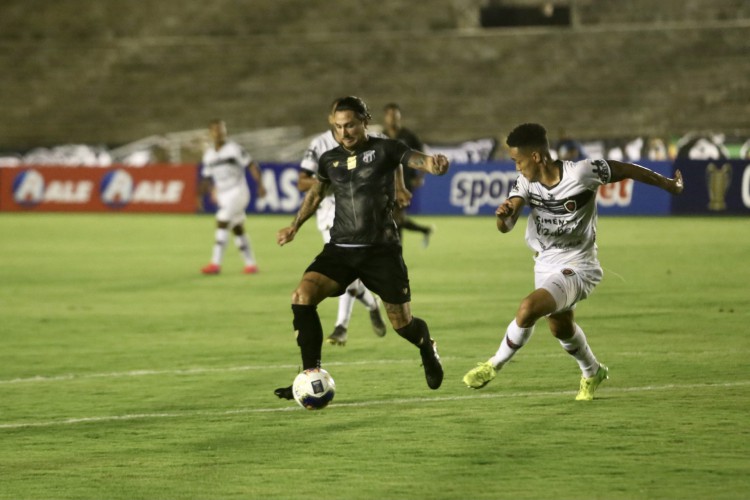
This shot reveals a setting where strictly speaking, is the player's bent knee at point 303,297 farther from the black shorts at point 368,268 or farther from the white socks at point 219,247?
the white socks at point 219,247

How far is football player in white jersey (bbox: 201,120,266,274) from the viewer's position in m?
19.0

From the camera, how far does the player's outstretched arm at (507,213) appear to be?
26.0ft

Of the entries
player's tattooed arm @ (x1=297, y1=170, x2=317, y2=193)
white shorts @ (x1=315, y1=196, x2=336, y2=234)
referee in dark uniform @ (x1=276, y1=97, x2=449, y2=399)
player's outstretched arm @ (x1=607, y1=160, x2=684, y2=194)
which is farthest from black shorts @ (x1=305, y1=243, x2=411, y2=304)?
white shorts @ (x1=315, y1=196, x2=336, y2=234)

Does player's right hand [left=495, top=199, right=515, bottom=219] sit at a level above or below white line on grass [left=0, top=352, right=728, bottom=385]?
above

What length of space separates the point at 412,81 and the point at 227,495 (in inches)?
1379

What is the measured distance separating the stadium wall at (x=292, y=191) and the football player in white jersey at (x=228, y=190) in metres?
11.7

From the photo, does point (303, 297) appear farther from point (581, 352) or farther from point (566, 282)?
point (581, 352)

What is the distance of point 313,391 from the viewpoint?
26.7 ft

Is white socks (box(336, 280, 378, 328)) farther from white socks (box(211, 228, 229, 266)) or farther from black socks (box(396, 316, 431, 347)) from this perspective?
white socks (box(211, 228, 229, 266))

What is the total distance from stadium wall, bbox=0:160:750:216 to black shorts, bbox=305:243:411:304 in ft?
69.0

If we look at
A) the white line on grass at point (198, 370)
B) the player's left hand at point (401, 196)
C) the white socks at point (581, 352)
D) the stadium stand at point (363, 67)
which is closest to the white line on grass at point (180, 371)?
the white line on grass at point (198, 370)

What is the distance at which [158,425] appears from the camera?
8.01m

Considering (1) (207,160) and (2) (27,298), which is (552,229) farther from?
(1) (207,160)

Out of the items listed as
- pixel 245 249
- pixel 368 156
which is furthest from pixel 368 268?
pixel 245 249
